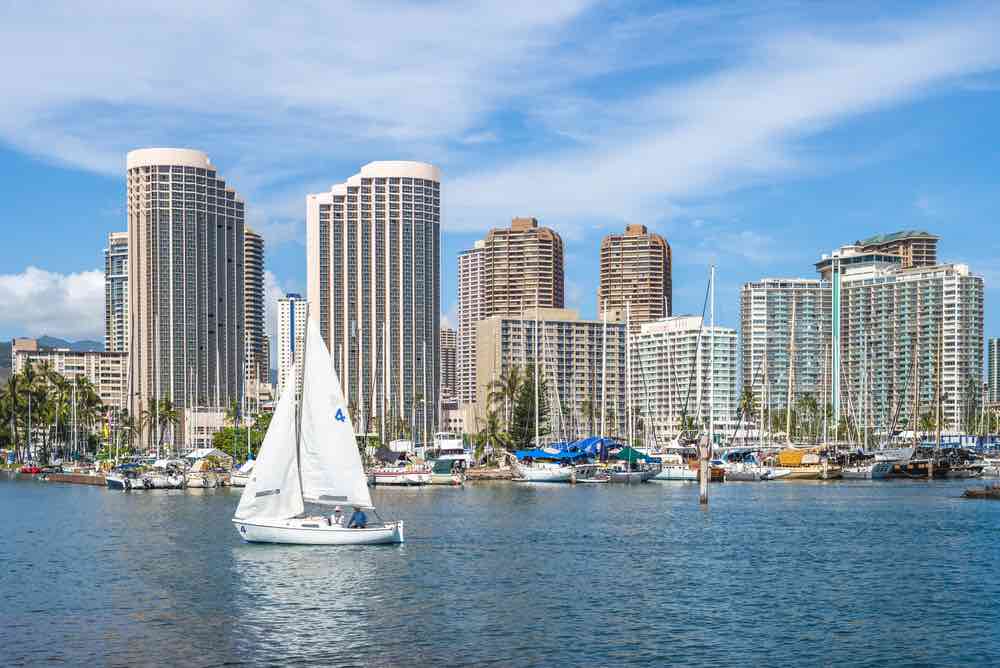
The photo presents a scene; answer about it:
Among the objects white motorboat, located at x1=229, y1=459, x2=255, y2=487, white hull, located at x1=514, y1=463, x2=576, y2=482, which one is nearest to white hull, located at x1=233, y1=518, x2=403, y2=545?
white motorboat, located at x1=229, y1=459, x2=255, y2=487

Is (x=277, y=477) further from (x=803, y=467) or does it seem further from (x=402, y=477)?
(x=803, y=467)

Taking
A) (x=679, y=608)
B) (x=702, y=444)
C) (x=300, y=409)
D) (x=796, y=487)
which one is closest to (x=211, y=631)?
(x=679, y=608)

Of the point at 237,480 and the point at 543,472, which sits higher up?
the point at 237,480

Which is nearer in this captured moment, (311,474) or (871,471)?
(311,474)

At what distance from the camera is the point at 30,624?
4997 cm

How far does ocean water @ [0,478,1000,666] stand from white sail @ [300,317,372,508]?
3723 millimetres

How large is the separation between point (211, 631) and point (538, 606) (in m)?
14.3

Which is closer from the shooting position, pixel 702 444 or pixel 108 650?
pixel 108 650

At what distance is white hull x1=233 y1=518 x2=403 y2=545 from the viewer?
70.8 meters

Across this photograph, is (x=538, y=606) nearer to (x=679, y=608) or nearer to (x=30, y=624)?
(x=679, y=608)

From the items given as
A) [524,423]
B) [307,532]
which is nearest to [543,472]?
[524,423]

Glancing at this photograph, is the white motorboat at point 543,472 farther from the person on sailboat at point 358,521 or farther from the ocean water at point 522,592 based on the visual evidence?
the person on sailboat at point 358,521

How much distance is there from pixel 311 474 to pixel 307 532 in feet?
11.0

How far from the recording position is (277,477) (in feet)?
231
